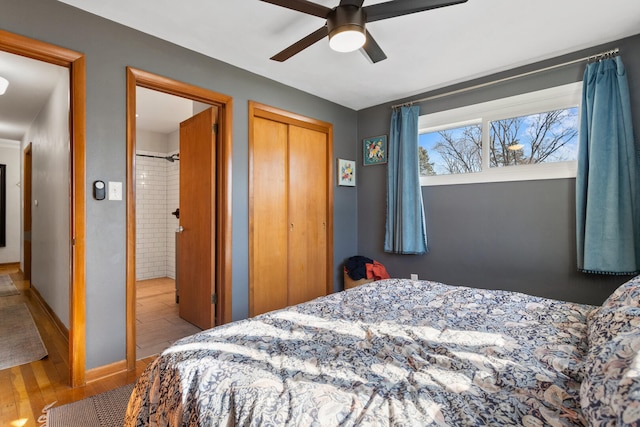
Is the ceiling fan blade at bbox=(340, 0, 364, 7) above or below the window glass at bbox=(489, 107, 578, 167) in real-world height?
above

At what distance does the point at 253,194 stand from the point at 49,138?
245 centimetres

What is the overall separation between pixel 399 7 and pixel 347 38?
0.30 m

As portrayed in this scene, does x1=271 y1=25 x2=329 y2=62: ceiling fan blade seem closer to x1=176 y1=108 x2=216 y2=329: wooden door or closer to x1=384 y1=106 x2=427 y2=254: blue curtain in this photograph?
x1=176 y1=108 x2=216 y2=329: wooden door

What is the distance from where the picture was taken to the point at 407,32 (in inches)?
91.9

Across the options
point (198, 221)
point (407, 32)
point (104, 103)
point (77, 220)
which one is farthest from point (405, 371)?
point (198, 221)

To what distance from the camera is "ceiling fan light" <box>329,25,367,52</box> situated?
5.62 feet

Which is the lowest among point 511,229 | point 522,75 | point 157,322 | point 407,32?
point 157,322

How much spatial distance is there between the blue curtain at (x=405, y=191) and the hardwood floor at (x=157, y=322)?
2.30 metres

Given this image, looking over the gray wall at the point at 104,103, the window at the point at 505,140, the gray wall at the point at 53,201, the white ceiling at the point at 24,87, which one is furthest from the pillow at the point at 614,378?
the white ceiling at the point at 24,87

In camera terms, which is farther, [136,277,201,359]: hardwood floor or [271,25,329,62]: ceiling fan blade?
[136,277,201,359]: hardwood floor

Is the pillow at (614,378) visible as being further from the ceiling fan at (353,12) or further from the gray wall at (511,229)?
the gray wall at (511,229)

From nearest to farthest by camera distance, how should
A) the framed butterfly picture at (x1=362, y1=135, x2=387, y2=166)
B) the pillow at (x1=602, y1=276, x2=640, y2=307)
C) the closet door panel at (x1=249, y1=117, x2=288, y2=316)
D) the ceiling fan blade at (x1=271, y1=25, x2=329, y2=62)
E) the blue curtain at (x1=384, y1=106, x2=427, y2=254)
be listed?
the pillow at (x1=602, y1=276, x2=640, y2=307), the ceiling fan blade at (x1=271, y1=25, x2=329, y2=62), the closet door panel at (x1=249, y1=117, x2=288, y2=316), the blue curtain at (x1=384, y1=106, x2=427, y2=254), the framed butterfly picture at (x1=362, y1=135, x2=387, y2=166)

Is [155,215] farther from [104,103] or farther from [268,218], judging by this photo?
[104,103]

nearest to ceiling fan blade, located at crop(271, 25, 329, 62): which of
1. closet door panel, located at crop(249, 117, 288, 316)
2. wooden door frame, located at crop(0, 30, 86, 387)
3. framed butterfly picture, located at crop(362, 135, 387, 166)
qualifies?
closet door panel, located at crop(249, 117, 288, 316)
